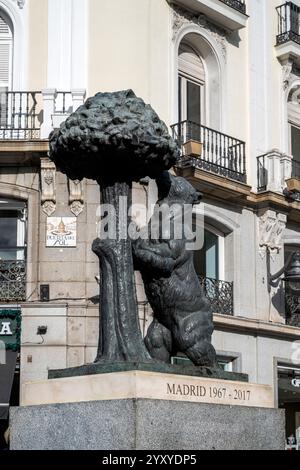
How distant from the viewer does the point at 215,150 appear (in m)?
20.0

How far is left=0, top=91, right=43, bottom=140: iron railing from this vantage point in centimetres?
1802

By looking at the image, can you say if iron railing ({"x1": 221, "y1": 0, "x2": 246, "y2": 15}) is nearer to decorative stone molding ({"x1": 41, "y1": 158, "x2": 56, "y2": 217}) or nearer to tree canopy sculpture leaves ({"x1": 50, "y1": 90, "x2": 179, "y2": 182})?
decorative stone molding ({"x1": 41, "y1": 158, "x2": 56, "y2": 217})

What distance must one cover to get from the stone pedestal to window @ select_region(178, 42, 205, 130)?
44.5 feet

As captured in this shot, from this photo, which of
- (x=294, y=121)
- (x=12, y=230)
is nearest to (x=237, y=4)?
(x=294, y=121)

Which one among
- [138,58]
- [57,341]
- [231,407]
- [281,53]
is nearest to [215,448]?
[231,407]

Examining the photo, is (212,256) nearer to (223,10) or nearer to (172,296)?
(223,10)

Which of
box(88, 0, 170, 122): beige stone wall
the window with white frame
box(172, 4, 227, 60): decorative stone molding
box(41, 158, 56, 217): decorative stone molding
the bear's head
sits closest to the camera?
the bear's head

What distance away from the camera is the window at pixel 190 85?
20.4 metres

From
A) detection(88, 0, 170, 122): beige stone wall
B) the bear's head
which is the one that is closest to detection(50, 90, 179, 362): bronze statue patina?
the bear's head

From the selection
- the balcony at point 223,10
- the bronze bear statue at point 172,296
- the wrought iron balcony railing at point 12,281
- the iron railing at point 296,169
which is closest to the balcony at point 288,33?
the balcony at point 223,10

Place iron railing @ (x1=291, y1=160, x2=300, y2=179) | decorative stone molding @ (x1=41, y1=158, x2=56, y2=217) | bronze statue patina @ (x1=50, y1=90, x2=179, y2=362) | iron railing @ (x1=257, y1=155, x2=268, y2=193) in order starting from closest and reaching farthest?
1. bronze statue patina @ (x1=50, y1=90, x2=179, y2=362)
2. decorative stone molding @ (x1=41, y1=158, x2=56, y2=217)
3. iron railing @ (x1=257, y1=155, x2=268, y2=193)
4. iron railing @ (x1=291, y1=160, x2=300, y2=179)

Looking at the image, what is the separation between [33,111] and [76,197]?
6.15 feet

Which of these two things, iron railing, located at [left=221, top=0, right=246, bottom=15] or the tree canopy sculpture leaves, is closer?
the tree canopy sculpture leaves

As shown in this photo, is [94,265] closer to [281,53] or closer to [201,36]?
[201,36]
